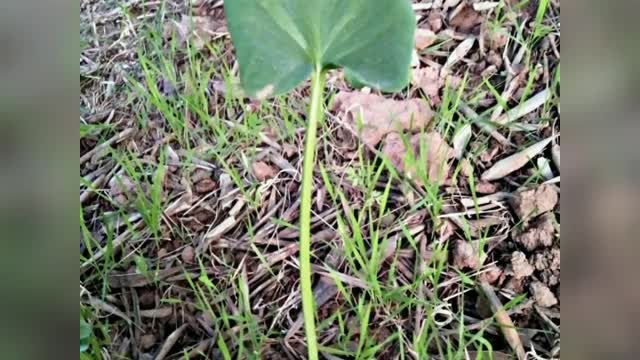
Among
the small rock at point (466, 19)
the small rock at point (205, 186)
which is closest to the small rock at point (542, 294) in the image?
the small rock at point (466, 19)

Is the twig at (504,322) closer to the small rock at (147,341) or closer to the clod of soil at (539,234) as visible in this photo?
the clod of soil at (539,234)

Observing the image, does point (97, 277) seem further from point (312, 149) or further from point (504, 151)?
point (504, 151)

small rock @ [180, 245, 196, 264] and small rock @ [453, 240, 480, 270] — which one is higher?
small rock @ [180, 245, 196, 264]

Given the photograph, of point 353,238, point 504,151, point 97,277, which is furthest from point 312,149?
point 97,277

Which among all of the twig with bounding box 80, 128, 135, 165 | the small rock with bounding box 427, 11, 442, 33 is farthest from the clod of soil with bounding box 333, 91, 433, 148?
the twig with bounding box 80, 128, 135, 165

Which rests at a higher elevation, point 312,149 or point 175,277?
point 312,149
